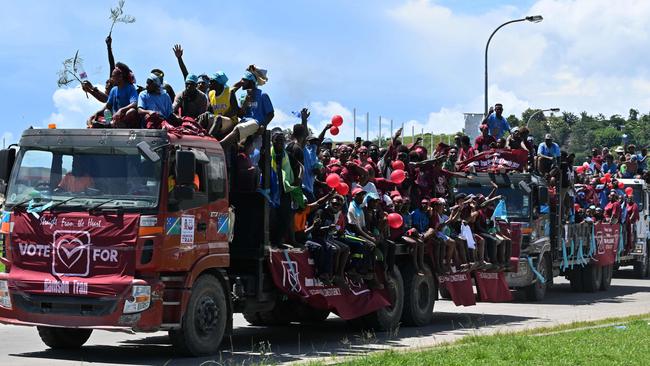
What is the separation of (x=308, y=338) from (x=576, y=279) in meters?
11.9

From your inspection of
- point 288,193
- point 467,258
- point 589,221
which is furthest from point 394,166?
point 589,221

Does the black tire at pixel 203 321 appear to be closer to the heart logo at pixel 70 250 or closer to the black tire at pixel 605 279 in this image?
the heart logo at pixel 70 250

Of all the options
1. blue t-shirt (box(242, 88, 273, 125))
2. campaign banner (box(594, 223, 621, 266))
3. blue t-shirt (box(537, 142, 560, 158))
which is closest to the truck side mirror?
blue t-shirt (box(242, 88, 273, 125))

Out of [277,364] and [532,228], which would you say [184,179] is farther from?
[532,228]

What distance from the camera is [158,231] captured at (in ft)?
41.0

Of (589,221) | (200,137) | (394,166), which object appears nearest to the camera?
(200,137)

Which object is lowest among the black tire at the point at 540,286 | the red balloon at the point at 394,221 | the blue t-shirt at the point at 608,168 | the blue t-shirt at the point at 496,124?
the black tire at the point at 540,286

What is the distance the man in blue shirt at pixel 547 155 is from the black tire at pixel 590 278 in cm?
322

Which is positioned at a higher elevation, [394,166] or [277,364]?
[394,166]

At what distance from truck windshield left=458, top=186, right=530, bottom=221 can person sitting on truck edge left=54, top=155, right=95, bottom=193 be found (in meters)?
11.6

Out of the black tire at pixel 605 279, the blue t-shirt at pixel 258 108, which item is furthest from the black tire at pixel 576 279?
the blue t-shirt at pixel 258 108

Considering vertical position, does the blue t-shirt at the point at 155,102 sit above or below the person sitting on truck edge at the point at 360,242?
above

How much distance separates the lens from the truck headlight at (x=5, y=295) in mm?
12750

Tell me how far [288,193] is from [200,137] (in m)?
2.00
